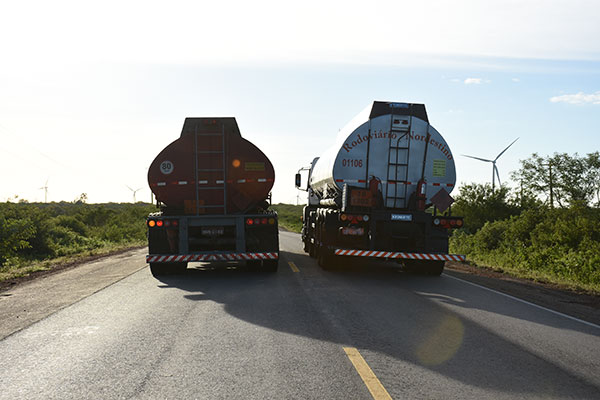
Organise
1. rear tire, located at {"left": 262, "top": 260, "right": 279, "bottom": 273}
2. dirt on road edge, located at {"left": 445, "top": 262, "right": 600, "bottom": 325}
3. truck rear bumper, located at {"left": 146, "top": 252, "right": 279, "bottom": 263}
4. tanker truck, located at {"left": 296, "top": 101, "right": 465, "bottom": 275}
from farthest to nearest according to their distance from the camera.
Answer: rear tire, located at {"left": 262, "top": 260, "right": 279, "bottom": 273} → tanker truck, located at {"left": 296, "top": 101, "right": 465, "bottom": 275} → truck rear bumper, located at {"left": 146, "top": 252, "right": 279, "bottom": 263} → dirt on road edge, located at {"left": 445, "top": 262, "right": 600, "bottom": 325}

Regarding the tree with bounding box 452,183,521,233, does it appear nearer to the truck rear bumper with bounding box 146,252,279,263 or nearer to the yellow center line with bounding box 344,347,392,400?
the truck rear bumper with bounding box 146,252,279,263

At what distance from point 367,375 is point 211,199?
8.66 meters

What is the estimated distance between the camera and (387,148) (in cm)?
1275

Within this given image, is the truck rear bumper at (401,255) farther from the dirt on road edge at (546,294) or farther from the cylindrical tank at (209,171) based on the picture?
the cylindrical tank at (209,171)

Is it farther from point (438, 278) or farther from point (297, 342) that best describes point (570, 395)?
point (438, 278)

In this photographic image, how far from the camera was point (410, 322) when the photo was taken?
24.0 feet

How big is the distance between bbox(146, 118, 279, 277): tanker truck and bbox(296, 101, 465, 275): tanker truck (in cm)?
179

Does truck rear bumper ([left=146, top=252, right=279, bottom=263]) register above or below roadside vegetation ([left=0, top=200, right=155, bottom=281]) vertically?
above

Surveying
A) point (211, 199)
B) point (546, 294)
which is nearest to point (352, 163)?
point (211, 199)

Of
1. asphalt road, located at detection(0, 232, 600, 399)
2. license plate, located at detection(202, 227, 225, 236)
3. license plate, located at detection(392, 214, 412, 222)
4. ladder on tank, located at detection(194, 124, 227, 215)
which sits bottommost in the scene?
asphalt road, located at detection(0, 232, 600, 399)

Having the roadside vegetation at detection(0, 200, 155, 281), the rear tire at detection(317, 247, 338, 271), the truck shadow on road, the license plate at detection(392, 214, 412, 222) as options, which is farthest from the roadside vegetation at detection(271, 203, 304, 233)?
the truck shadow on road

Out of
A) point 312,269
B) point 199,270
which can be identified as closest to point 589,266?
point 312,269

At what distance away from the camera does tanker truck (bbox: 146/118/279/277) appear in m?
12.3

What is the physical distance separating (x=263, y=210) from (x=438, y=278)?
15.8 feet
